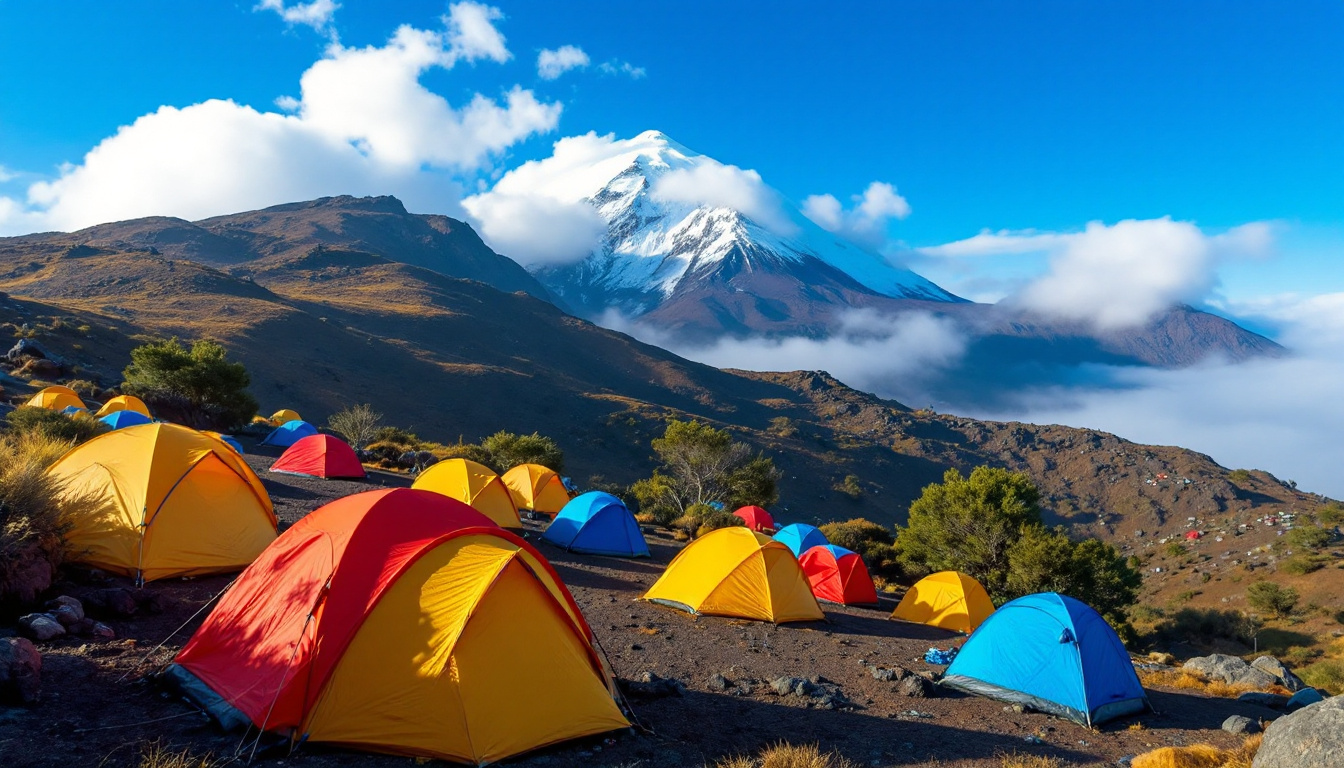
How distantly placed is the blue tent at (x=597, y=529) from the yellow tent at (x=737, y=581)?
3.84 metres

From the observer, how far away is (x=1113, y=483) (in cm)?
7519

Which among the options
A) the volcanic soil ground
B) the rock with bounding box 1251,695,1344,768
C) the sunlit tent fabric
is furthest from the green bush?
the rock with bounding box 1251,695,1344,768

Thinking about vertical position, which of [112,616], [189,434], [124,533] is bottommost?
[112,616]

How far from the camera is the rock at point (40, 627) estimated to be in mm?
6363

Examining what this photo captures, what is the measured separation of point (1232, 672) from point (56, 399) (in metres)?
30.3

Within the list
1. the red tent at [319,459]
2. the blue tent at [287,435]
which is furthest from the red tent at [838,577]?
the blue tent at [287,435]

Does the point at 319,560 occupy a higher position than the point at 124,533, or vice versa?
the point at 319,560

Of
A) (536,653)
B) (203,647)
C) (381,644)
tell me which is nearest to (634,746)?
(536,653)

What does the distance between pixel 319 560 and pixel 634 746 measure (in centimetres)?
306

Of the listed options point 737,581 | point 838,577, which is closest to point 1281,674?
point 838,577

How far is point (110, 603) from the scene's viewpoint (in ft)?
24.0

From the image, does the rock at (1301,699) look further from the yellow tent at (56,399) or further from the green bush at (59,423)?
the yellow tent at (56,399)

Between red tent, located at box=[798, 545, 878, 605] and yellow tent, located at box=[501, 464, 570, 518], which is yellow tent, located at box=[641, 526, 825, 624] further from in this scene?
yellow tent, located at box=[501, 464, 570, 518]

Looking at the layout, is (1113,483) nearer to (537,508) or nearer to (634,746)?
(537,508)
